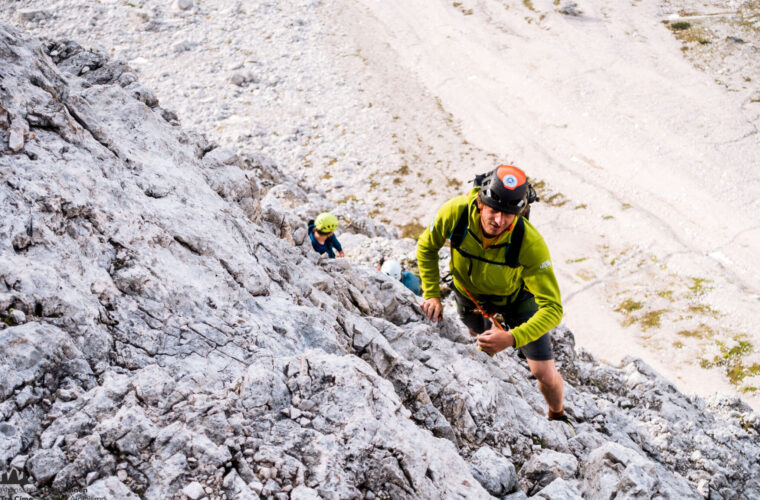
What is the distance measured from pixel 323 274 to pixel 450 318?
267 cm

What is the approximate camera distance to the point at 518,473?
705cm

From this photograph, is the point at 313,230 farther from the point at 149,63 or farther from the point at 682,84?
the point at 149,63

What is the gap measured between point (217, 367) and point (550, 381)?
558 cm

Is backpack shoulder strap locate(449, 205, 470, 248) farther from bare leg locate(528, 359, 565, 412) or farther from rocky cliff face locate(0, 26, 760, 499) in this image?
bare leg locate(528, 359, 565, 412)

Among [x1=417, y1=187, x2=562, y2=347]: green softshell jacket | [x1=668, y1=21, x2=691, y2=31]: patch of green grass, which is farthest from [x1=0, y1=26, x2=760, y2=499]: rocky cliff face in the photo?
[x1=668, y1=21, x2=691, y2=31]: patch of green grass

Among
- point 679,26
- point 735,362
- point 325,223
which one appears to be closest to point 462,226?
point 325,223

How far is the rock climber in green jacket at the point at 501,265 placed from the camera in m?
6.79

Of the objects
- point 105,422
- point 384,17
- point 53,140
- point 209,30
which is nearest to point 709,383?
point 105,422

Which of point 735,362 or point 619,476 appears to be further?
point 735,362

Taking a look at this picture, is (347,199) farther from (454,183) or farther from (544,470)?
(544,470)

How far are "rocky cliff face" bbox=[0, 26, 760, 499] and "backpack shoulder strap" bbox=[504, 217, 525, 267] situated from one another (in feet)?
7.02

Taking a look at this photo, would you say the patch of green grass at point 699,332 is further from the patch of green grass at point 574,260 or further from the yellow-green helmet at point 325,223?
the yellow-green helmet at point 325,223

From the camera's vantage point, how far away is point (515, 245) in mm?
7133

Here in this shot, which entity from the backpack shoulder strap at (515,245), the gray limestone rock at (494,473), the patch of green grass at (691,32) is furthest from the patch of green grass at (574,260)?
the patch of green grass at (691,32)
